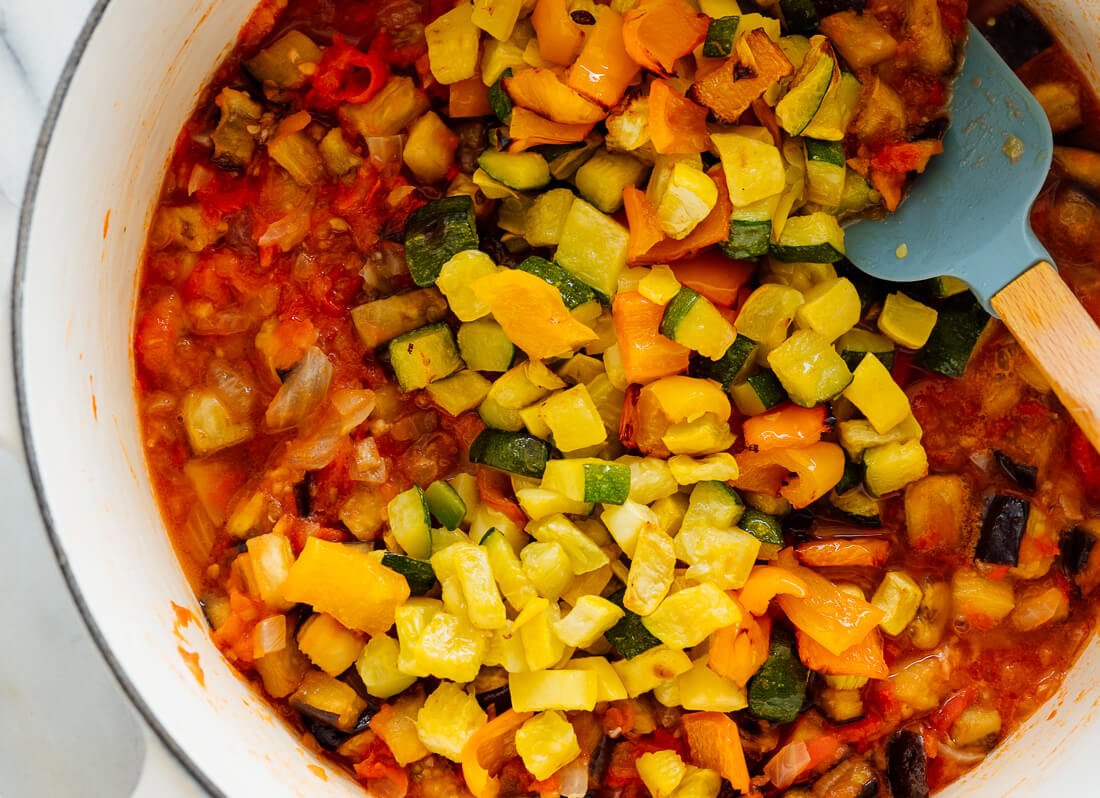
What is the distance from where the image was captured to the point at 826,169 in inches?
108

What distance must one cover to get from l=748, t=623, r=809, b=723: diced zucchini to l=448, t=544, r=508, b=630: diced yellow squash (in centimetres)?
73

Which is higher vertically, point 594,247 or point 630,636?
point 594,247

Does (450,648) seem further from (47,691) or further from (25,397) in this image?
(47,691)

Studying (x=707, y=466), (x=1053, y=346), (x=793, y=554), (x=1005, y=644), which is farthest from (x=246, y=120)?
(x=1005, y=644)

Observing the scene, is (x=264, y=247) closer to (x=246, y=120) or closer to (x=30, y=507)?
(x=246, y=120)

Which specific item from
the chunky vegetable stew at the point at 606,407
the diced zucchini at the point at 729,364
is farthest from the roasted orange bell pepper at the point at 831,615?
the diced zucchini at the point at 729,364

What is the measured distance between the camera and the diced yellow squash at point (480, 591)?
8.58 ft

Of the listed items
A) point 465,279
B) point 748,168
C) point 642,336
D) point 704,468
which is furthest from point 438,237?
point 704,468

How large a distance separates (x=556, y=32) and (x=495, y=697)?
1735 millimetres

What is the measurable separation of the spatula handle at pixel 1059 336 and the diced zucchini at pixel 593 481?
3.44 ft

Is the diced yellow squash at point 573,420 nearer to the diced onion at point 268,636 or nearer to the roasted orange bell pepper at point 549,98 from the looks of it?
the roasted orange bell pepper at point 549,98

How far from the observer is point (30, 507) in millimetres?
3045

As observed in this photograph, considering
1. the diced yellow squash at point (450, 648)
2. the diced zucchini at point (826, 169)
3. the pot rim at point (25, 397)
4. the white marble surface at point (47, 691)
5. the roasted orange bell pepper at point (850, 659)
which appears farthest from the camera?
the white marble surface at point (47, 691)

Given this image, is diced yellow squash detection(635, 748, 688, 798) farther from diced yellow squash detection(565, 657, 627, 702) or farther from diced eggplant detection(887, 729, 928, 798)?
diced eggplant detection(887, 729, 928, 798)
